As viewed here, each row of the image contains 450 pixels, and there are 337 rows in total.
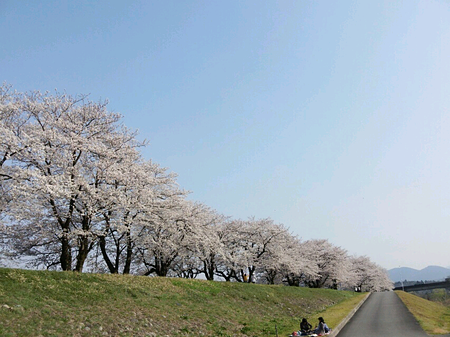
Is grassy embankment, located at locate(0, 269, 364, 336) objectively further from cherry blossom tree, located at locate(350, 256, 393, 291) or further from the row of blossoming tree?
cherry blossom tree, located at locate(350, 256, 393, 291)

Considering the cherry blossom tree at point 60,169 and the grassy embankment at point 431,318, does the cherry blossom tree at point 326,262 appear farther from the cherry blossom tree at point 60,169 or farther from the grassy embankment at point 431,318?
the cherry blossom tree at point 60,169

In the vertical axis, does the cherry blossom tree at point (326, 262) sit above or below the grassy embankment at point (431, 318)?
above

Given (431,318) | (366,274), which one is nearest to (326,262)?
A: (366,274)

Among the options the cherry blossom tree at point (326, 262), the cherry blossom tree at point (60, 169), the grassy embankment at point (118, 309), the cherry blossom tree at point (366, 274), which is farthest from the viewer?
the cherry blossom tree at point (366, 274)

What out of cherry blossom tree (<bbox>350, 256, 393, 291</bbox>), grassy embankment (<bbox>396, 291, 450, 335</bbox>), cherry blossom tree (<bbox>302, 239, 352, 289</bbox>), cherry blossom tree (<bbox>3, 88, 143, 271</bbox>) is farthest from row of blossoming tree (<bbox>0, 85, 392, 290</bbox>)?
cherry blossom tree (<bbox>350, 256, 393, 291</bbox>)

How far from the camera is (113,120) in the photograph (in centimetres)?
2466

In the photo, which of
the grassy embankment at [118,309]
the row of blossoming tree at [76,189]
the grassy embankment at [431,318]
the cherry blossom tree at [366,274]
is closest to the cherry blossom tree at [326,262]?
the cherry blossom tree at [366,274]

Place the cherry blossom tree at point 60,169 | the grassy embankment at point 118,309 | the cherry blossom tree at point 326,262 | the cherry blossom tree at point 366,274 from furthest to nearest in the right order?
the cherry blossom tree at point 366,274 < the cherry blossom tree at point 326,262 < the cherry blossom tree at point 60,169 < the grassy embankment at point 118,309

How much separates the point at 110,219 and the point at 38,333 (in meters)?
12.9

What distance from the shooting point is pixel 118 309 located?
1448 cm

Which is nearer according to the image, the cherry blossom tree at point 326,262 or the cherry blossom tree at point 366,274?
the cherry blossom tree at point 326,262

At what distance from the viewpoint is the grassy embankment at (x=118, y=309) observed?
11109 millimetres

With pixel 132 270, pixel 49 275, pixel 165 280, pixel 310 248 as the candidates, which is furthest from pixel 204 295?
pixel 310 248

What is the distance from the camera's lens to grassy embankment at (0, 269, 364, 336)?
11109 millimetres
